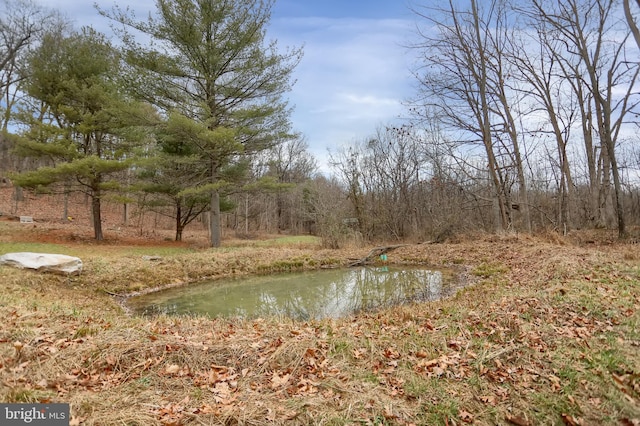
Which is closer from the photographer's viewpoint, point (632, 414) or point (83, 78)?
point (632, 414)

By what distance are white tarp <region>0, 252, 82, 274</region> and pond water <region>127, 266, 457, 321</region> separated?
5.91 ft

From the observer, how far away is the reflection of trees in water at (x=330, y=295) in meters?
6.59

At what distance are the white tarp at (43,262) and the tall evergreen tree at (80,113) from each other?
6270mm

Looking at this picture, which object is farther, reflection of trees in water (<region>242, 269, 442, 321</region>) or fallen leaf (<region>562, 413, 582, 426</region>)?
reflection of trees in water (<region>242, 269, 442, 321</region>)

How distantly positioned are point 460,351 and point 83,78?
17.6 metres

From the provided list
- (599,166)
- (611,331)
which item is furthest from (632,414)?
(599,166)

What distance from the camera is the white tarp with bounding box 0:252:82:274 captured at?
7566mm

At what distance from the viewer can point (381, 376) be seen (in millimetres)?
2955

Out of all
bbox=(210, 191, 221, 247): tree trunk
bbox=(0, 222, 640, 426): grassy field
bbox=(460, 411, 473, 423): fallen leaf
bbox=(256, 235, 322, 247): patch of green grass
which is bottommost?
bbox=(460, 411, 473, 423): fallen leaf

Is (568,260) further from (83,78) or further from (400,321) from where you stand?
(83,78)

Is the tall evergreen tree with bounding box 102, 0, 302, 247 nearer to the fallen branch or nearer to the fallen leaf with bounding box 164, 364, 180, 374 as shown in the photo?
the fallen branch

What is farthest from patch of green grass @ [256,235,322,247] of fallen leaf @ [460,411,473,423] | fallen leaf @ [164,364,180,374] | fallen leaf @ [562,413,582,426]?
fallen leaf @ [562,413,582,426]

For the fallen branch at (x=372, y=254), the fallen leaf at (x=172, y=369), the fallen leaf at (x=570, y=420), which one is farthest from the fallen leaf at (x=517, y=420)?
the fallen branch at (x=372, y=254)

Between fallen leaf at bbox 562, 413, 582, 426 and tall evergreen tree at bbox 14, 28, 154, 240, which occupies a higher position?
tall evergreen tree at bbox 14, 28, 154, 240
